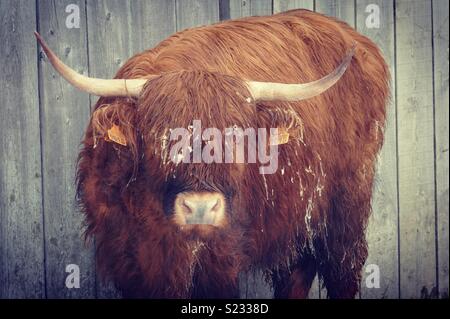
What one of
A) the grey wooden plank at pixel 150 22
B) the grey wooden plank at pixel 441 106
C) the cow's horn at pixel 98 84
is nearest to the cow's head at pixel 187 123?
the cow's horn at pixel 98 84

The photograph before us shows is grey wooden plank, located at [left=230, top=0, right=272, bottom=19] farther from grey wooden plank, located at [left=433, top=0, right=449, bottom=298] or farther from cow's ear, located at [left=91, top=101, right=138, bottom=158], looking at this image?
cow's ear, located at [left=91, top=101, right=138, bottom=158]

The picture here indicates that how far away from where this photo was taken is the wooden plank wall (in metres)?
3.57

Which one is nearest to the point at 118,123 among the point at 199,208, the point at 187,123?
the point at 187,123

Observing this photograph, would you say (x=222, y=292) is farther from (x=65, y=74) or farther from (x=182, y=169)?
(x=65, y=74)

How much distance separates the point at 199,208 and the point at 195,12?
1329mm

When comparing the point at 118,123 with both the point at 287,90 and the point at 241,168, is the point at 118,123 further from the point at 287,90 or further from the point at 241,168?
the point at 287,90

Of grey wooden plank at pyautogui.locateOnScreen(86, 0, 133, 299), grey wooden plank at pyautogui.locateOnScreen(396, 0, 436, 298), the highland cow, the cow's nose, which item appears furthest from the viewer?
grey wooden plank at pyautogui.locateOnScreen(396, 0, 436, 298)

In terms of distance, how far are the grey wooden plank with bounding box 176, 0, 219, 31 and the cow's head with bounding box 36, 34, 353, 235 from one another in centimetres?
74

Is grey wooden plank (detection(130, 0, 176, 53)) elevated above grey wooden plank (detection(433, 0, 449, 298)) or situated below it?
above

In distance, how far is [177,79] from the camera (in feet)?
9.47

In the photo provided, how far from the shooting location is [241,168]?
2.88 m

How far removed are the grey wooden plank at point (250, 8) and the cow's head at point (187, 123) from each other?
80 cm

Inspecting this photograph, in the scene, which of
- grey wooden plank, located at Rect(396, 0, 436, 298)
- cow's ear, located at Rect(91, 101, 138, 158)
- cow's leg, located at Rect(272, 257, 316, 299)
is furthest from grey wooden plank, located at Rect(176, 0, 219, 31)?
cow's leg, located at Rect(272, 257, 316, 299)

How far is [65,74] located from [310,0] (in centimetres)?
149
